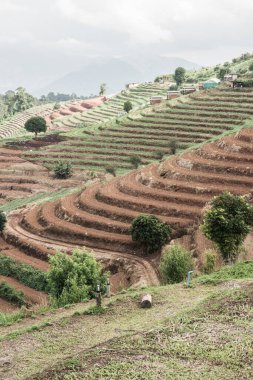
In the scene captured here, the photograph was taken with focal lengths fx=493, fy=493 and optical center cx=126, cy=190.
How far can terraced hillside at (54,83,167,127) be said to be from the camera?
129 metres

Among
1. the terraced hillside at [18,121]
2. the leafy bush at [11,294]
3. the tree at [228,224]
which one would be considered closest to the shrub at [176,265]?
the tree at [228,224]

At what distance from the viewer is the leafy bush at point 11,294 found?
3750cm

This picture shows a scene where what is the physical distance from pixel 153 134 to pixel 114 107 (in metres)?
63.8

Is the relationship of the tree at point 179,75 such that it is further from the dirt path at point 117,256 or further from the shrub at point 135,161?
the dirt path at point 117,256

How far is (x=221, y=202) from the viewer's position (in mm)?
33656

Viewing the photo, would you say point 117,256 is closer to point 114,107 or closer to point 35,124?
point 35,124

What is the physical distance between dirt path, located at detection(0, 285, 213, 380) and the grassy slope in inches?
1.3

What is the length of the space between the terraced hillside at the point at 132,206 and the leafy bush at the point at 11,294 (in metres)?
4.98

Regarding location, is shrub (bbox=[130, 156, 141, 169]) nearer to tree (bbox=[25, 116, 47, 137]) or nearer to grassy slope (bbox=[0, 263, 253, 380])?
tree (bbox=[25, 116, 47, 137])

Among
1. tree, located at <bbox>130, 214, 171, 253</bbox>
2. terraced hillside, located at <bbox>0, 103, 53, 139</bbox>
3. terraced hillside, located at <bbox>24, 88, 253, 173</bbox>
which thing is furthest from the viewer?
terraced hillside, located at <bbox>0, 103, 53, 139</bbox>

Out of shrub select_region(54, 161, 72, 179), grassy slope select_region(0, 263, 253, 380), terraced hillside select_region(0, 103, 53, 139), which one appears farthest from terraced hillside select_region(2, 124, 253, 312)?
terraced hillside select_region(0, 103, 53, 139)

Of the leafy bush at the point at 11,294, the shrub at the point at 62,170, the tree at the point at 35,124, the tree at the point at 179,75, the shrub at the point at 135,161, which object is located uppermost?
the tree at the point at 179,75

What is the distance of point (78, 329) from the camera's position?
19.6 meters

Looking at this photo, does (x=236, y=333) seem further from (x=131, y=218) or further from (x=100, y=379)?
(x=131, y=218)
